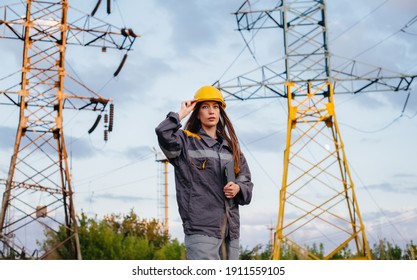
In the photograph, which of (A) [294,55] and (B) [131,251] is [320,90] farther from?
(B) [131,251]

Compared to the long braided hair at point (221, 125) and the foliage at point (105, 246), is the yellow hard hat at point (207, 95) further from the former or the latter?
the foliage at point (105, 246)

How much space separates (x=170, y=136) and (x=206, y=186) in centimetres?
32

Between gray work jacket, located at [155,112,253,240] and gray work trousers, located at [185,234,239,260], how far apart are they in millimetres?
28

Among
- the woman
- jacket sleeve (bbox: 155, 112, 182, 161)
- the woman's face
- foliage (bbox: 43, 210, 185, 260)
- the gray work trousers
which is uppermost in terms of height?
foliage (bbox: 43, 210, 185, 260)

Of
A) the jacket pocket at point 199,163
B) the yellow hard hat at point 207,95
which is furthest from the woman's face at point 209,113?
the jacket pocket at point 199,163

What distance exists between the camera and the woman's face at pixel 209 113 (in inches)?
142

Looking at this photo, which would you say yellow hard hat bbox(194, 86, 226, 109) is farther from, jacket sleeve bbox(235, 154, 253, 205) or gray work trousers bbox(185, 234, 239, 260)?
gray work trousers bbox(185, 234, 239, 260)

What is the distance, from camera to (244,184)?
3.45 meters

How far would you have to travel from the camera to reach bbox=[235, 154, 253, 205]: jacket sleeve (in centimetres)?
339

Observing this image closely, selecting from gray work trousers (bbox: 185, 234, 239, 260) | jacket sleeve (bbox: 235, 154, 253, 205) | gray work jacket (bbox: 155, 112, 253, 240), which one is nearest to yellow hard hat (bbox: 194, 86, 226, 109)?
gray work jacket (bbox: 155, 112, 253, 240)

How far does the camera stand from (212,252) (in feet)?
10.9

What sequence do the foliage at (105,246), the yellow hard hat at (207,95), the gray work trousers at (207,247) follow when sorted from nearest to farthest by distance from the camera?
1. the gray work trousers at (207,247)
2. the yellow hard hat at (207,95)
3. the foliage at (105,246)

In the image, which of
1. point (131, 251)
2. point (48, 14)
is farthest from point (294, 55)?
point (131, 251)
